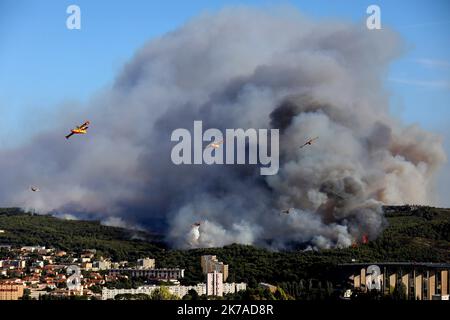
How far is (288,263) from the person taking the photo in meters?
51.7

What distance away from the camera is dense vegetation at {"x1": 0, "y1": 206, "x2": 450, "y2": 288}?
165ft

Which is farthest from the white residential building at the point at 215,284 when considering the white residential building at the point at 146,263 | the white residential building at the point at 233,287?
the white residential building at the point at 146,263

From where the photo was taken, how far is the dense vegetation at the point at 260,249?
165ft

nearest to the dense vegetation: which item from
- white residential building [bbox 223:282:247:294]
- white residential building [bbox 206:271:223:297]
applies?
white residential building [bbox 223:282:247:294]

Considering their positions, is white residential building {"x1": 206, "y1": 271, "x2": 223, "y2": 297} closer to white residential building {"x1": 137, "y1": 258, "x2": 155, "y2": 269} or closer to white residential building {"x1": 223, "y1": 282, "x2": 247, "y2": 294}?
white residential building {"x1": 223, "y1": 282, "x2": 247, "y2": 294}

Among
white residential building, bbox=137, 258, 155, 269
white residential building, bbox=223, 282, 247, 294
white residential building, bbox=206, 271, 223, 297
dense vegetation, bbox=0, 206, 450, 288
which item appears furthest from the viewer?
white residential building, bbox=137, 258, 155, 269

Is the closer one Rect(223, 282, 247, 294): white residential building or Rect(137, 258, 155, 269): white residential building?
Rect(223, 282, 247, 294): white residential building

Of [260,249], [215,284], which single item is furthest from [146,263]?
[215,284]

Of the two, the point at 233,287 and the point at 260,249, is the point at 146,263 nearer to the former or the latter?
the point at 260,249

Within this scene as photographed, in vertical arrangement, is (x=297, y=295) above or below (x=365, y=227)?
below

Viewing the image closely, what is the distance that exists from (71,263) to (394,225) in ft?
56.2

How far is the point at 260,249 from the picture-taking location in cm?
5691
